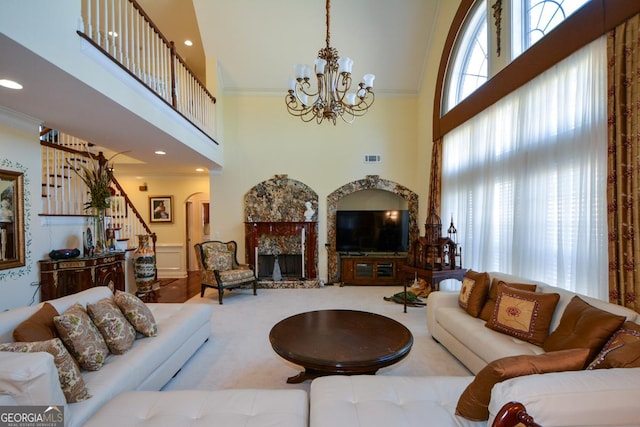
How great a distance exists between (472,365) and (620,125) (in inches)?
85.3

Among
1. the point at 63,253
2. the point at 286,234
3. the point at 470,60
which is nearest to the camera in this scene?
the point at 63,253

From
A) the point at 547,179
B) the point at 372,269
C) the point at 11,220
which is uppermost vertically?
the point at 547,179

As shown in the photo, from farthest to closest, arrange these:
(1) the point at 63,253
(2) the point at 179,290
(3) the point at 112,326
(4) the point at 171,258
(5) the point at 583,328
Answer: (4) the point at 171,258, (2) the point at 179,290, (1) the point at 63,253, (3) the point at 112,326, (5) the point at 583,328

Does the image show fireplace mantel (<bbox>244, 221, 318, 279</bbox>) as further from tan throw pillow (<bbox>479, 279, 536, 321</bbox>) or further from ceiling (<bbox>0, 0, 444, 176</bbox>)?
tan throw pillow (<bbox>479, 279, 536, 321</bbox>)

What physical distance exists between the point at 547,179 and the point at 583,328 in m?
1.55

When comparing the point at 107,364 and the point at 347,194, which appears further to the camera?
the point at 347,194

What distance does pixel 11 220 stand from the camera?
3098 mm

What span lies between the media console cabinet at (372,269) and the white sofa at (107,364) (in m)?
3.35

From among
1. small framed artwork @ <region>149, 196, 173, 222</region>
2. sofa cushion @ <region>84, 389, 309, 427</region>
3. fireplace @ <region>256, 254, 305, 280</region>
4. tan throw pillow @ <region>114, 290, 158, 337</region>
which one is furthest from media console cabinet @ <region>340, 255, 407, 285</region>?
small framed artwork @ <region>149, 196, 173, 222</region>

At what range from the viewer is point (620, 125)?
2105 mm

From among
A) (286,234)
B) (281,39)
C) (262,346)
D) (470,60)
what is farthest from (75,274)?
(470,60)

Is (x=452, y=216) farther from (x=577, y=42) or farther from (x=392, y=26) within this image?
(x=392, y=26)

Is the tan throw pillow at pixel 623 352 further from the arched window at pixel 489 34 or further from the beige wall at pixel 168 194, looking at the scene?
the beige wall at pixel 168 194

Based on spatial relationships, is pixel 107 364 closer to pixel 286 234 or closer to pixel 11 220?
pixel 11 220
